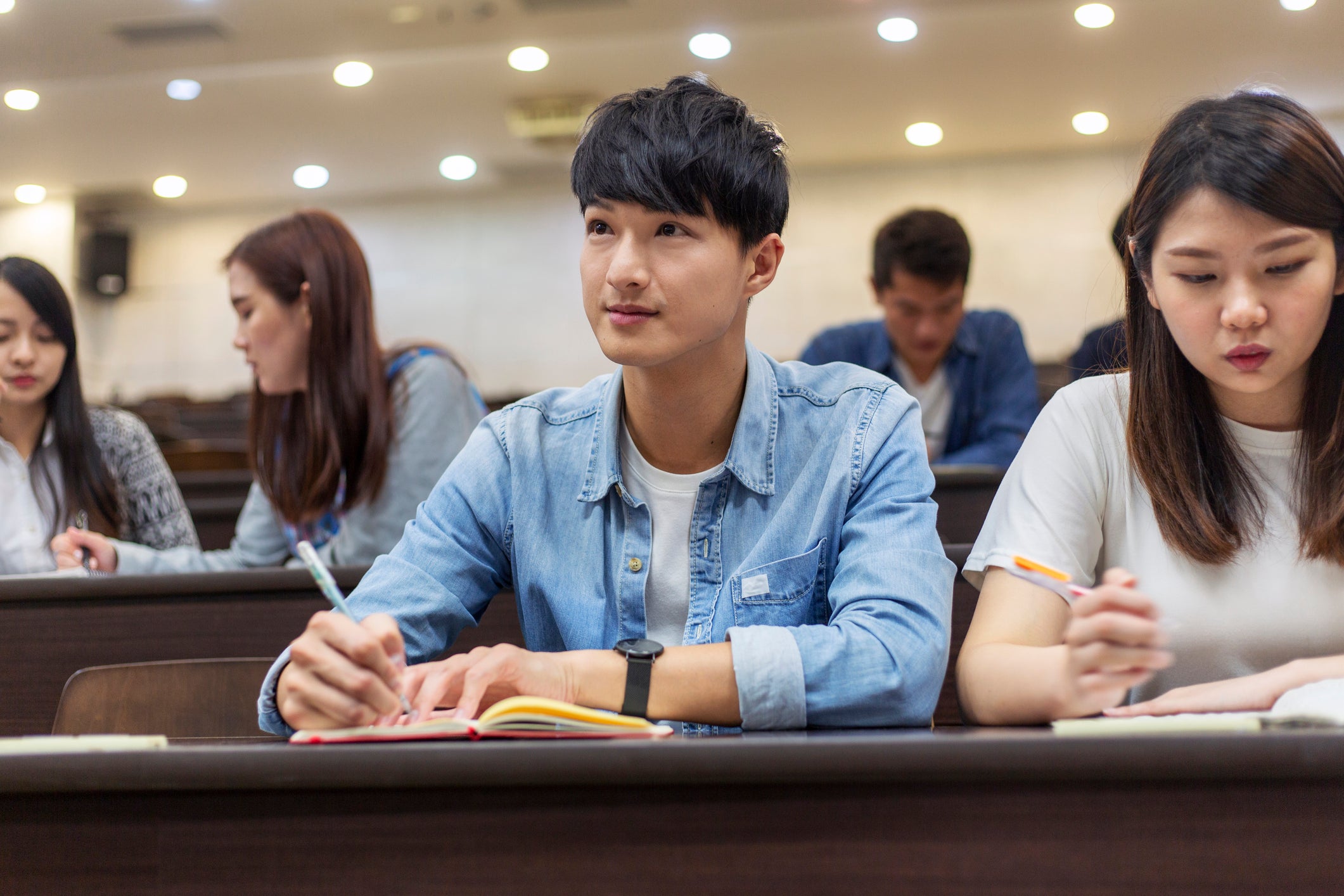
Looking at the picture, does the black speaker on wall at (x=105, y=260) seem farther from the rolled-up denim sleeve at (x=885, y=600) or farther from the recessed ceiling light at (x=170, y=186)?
the rolled-up denim sleeve at (x=885, y=600)

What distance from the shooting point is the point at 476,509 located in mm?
1362

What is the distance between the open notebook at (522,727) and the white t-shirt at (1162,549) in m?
0.56

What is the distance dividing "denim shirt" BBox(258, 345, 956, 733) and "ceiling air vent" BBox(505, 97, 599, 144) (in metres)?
5.50

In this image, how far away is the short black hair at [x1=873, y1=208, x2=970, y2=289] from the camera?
2967mm

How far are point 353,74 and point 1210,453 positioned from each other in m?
5.64

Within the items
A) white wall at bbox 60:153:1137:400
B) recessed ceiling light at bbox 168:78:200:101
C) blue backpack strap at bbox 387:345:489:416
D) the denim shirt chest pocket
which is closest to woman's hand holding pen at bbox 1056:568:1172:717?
the denim shirt chest pocket

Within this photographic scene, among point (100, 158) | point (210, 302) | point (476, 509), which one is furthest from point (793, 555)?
point (210, 302)

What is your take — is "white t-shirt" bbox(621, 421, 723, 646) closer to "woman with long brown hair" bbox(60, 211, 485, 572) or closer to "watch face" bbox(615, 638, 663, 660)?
"watch face" bbox(615, 638, 663, 660)

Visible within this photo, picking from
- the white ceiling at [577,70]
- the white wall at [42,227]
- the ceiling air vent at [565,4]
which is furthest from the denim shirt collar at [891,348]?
the white wall at [42,227]

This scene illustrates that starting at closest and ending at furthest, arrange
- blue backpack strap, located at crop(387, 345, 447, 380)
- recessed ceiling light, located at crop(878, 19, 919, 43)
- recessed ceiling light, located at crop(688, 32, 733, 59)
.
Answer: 1. blue backpack strap, located at crop(387, 345, 447, 380)
2. recessed ceiling light, located at crop(878, 19, 919, 43)
3. recessed ceiling light, located at crop(688, 32, 733, 59)

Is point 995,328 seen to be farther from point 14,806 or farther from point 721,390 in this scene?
point 14,806

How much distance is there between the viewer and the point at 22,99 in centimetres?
638

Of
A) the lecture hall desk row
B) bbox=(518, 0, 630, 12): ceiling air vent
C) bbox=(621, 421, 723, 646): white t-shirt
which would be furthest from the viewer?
bbox=(518, 0, 630, 12): ceiling air vent

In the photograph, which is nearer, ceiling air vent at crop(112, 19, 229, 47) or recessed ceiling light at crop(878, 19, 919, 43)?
ceiling air vent at crop(112, 19, 229, 47)
